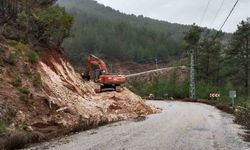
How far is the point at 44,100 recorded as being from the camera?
23.4 m

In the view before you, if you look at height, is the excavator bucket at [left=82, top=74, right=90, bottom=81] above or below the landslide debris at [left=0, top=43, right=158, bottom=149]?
above

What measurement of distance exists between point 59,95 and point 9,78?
374 centimetres

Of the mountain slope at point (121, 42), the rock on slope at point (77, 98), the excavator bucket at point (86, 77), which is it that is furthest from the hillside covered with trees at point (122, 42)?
the rock on slope at point (77, 98)

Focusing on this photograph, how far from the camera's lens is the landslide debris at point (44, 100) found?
20.1m

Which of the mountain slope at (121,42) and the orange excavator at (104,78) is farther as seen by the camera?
the mountain slope at (121,42)

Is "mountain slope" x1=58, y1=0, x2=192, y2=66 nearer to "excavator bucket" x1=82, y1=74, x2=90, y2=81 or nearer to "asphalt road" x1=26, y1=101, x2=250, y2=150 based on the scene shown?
"excavator bucket" x1=82, y1=74, x2=90, y2=81

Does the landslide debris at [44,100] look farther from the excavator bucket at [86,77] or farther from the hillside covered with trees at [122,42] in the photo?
the hillside covered with trees at [122,42]

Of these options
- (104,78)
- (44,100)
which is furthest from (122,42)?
(44,100)

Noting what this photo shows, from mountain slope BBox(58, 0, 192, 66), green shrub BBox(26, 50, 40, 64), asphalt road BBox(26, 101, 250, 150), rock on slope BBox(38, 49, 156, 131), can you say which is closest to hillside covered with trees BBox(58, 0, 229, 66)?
mountain slope BBox(58, 0, 192, 66)

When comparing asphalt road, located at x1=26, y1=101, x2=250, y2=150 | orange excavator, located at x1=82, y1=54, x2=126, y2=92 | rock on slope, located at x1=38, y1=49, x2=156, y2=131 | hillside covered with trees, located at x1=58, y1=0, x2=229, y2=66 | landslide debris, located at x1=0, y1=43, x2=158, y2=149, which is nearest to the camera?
asphalt road, located at x1=26, y1=101, x2=250, y2=150

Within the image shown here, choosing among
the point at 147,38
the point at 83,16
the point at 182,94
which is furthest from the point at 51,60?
the point at 83,16

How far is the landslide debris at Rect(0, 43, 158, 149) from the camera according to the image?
65.9 feet

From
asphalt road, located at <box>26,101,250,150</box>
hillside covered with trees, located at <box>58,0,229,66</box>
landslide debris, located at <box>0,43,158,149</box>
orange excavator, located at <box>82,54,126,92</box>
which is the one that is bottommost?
asphalt road, located at <box>26,101,250,150</box>

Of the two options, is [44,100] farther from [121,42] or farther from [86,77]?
[121,42]
